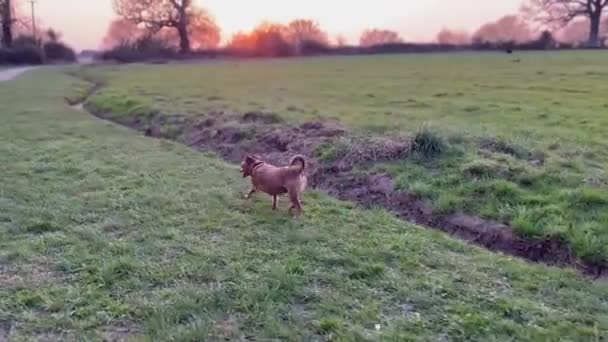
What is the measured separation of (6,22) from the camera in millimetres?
56688

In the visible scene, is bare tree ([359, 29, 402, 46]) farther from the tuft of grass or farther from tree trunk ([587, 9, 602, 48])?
the tuft of grass

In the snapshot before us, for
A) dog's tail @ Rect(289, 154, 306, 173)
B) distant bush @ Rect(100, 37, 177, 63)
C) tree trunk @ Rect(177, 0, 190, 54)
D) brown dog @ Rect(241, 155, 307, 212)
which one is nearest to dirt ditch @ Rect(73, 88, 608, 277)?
brown dog @ Rect(241, 155, 307, 212)

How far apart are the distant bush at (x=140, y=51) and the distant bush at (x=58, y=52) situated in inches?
190

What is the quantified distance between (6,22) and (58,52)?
5624 mm

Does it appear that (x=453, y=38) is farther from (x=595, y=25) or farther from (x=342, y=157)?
(x=342, y=157)

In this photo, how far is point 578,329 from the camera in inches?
148

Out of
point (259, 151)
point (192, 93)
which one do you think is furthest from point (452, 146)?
point (192, 93)

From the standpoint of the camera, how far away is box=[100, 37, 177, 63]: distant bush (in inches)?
2191

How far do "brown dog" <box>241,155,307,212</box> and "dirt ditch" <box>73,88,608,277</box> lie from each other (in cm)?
117

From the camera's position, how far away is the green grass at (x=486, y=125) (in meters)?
6.02

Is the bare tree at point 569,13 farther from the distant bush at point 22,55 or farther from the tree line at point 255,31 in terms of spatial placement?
the distant bush at point 22,55

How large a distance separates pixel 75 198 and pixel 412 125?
665 cm

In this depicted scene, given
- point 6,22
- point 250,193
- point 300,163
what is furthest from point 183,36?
point 300,163

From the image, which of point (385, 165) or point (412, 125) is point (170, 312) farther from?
point (412, 125)
